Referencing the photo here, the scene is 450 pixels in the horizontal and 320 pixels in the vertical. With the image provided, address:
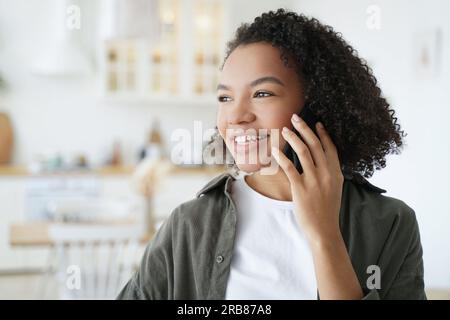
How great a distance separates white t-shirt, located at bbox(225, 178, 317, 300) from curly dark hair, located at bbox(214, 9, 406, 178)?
144mm

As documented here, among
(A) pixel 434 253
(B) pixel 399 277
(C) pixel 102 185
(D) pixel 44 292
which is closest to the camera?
(B) pixel 399 277

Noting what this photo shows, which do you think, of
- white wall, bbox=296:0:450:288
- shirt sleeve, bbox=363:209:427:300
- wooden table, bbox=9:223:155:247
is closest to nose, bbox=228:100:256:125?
shirt sleeve, bbox=363:209:427:300

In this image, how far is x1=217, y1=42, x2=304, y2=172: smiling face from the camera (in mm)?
815

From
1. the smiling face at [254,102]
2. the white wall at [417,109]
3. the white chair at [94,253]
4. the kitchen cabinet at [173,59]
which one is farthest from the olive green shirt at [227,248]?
the kitchen cabinet at [173,59]

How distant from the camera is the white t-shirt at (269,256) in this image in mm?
845

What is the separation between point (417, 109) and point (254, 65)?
6.35 ft

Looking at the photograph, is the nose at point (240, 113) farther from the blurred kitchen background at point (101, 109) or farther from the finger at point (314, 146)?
the blurred kitchen background at point (101, 109)

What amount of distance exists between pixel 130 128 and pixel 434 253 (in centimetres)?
319
